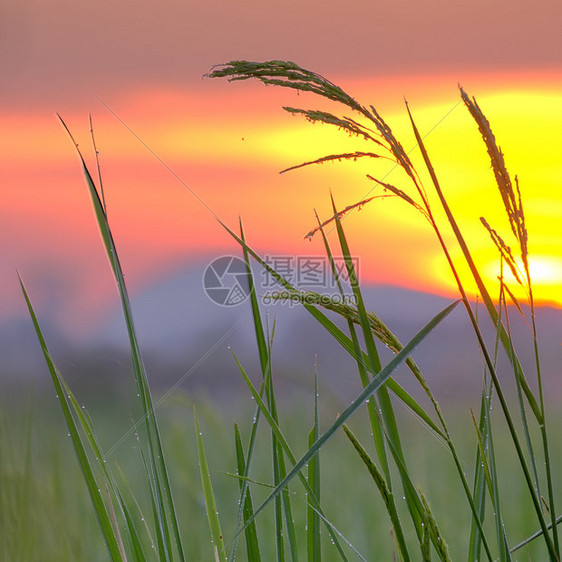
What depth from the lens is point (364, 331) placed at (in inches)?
→ 24.1

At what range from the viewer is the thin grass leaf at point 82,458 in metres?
0.69

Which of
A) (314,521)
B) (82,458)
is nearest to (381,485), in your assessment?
(314,521)

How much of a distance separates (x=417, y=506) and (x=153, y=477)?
0.30 metres

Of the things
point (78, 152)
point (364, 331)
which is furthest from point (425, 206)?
point (78, 152)

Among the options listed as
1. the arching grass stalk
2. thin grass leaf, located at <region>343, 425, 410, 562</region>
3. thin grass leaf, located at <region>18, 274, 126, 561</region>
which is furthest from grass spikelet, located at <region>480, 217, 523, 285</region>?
thin grass leaf, located at <region>18, 274, 126, 561</region>

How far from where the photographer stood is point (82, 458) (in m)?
0.70

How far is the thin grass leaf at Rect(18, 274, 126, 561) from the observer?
693 mm

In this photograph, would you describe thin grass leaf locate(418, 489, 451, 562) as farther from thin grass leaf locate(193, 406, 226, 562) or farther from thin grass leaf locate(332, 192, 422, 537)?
thin grass leaf locate(193, 406, 226, 562)

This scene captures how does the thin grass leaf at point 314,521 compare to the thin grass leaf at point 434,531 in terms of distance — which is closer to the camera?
the thin grass leaf at point 434,531

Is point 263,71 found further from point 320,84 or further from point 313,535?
point 313,535

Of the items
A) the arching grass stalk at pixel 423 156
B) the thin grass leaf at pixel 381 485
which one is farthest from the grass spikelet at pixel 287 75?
the thin grass leaf at pixel 381 485

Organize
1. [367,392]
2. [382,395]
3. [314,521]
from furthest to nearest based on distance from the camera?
[314,521] < [382,395] < [367,392]

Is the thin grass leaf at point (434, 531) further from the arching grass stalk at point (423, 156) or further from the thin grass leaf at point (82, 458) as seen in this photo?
the thin grass leaf at point (82, 458)

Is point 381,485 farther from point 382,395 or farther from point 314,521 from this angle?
point 314,521
